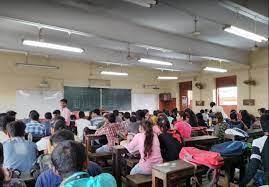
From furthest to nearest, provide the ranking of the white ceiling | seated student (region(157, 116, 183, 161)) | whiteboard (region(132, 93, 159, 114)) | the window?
whiteboard (region(132, 93, 159, 114)) → the window → the white ceiling → seated student (region(157, 116, 183, 161))

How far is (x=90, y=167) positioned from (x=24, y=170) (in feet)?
4.77

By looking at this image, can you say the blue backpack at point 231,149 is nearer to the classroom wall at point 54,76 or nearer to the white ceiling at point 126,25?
the white ceiling at point 126,25

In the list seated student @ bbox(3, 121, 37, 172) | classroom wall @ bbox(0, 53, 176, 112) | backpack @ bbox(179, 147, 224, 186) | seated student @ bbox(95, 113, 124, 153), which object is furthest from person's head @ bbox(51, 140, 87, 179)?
classroom wall @ bbox(0, 53, 176, 112)

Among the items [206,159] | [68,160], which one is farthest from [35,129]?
[68,160]

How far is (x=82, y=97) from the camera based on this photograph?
10.4 m

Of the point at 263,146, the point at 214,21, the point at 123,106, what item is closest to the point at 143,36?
the point at 214,21

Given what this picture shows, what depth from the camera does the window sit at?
10.4m

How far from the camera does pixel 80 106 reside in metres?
10.4

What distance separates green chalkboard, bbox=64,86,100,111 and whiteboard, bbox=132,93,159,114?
203 cm

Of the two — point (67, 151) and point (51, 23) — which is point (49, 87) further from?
point (67, 151)

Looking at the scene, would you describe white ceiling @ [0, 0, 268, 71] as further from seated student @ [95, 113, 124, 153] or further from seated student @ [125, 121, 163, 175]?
seated student @ [125, 121, 163, 175]

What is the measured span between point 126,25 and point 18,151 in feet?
12.7

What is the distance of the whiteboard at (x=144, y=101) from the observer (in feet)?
39.6

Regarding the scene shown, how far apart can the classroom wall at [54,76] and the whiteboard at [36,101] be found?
168 mm
